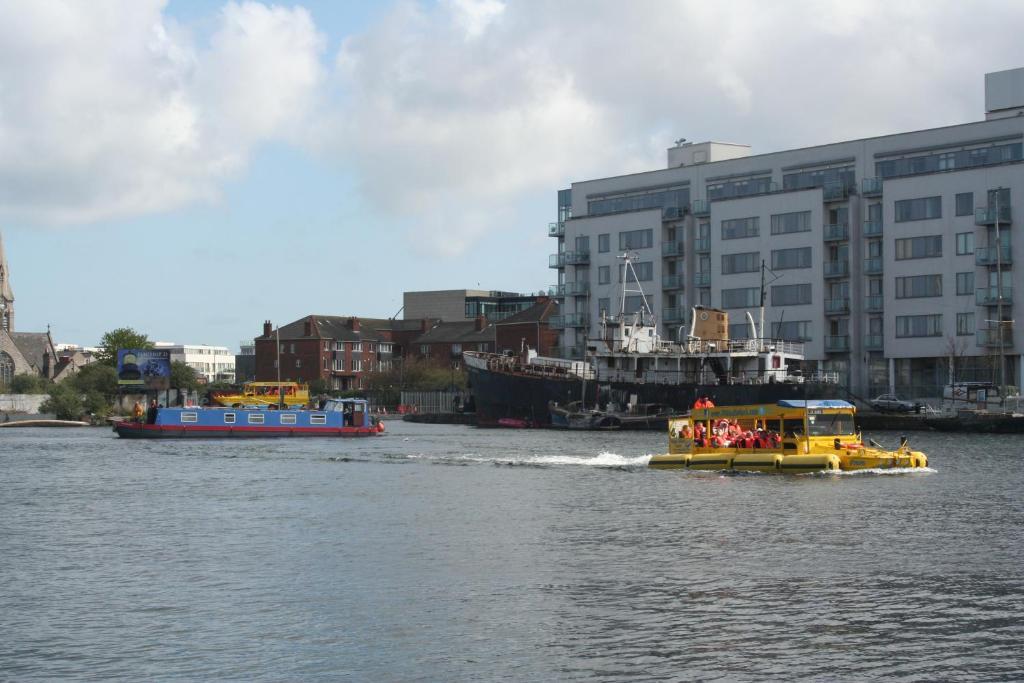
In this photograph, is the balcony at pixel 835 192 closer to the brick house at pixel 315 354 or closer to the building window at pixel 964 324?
the building window at pixel 964 324

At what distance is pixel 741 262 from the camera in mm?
115688

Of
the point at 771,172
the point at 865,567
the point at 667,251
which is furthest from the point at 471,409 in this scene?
A: the point at 865,567

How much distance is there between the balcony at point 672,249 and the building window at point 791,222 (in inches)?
438

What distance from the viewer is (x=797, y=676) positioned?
66.7 feet

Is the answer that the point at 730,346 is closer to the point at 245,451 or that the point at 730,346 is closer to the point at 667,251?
the point at 667,251

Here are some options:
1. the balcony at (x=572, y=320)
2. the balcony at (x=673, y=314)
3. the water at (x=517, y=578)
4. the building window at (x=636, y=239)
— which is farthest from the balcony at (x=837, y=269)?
the water at (x=517, y=578)

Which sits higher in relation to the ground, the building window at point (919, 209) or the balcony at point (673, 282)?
the building window at point (919, 209)

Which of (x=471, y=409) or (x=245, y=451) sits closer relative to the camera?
(x=245, y=451)

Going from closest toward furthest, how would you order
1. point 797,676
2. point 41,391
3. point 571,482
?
point 797,676
point 571,482
point 41,391

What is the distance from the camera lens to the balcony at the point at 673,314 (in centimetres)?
12288

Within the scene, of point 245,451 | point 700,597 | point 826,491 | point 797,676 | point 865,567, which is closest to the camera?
point 797,676

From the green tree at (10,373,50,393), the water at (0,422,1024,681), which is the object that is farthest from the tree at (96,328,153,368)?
the water at (0,422,1024,681)

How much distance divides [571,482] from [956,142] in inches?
2503

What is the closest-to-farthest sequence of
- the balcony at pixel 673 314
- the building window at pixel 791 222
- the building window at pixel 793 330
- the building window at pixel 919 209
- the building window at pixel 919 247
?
the building window at pixel 919 209 < the building window at pixel 919 247 < the building window at pixel 791 222 < the building window at pixel 793 330 < the balcony at pixel 673 314
